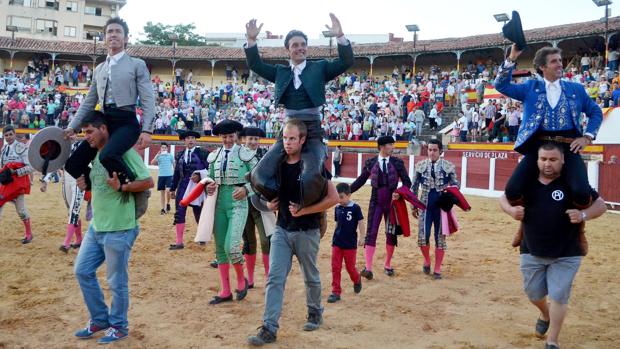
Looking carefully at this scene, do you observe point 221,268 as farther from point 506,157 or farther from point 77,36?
point 77,36

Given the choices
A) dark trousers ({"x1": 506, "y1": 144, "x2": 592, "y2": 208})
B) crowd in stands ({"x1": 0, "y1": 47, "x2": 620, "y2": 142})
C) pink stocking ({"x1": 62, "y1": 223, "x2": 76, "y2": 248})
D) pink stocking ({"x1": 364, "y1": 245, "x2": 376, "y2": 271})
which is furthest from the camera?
crowd in stands ({"x1": 0, "y1": 47, "x2": 620, "y2": 142})

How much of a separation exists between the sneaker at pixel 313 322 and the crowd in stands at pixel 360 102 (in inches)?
557

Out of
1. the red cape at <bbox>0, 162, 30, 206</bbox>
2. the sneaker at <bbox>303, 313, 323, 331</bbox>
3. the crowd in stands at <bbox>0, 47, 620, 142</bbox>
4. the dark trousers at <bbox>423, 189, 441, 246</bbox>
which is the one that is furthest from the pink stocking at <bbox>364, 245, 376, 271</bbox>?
the crowd in stands at <bbox>0, 47, 620, 142</bbox>

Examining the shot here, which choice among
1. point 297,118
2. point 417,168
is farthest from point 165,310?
point 417,168

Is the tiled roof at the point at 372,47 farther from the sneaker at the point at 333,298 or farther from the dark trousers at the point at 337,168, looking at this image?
the sneaker at the point at 333,298

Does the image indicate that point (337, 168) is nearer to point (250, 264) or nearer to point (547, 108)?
point (250, 264)

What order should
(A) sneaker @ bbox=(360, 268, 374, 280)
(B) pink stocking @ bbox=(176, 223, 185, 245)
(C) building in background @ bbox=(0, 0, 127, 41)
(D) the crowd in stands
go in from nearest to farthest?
(A) sneaker @ bbox=(360, 268, 374, 280) → (B) pink stocking @ bbox=(176, 223, 185, 245) → (D) the crowd in stands → (C) building in background @ bbox=(0, 0, 127, 41)

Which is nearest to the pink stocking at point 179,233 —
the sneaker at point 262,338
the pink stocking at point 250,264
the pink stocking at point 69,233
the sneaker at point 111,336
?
the pink stocking at point 69,233

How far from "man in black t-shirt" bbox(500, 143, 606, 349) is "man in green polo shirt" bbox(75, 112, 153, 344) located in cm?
259

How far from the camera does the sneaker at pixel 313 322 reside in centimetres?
388

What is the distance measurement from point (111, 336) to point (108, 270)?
1.42 ft

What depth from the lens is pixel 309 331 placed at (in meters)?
3.88

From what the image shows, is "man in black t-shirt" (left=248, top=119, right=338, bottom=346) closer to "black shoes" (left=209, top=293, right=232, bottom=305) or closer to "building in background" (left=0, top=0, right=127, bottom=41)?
"black shoes" (left=209, top=293, right=232, bottom=305)

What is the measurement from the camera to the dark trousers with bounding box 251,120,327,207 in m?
3.49
